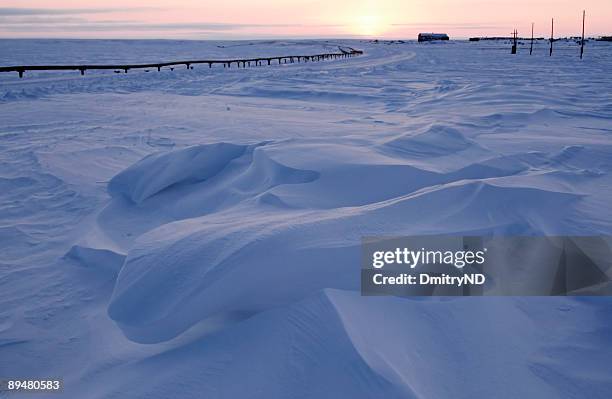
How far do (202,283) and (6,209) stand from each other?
2.84 m

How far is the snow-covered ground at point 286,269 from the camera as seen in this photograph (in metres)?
1.98

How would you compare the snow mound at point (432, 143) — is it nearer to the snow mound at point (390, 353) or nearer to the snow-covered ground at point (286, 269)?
the snow-covered ground at point (286, 269)

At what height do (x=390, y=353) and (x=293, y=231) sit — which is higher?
(x=293, y=231)

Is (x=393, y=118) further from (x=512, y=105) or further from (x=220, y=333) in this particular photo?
(x=220, y=333)

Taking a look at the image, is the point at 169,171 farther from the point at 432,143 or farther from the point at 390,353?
the point at 390,353

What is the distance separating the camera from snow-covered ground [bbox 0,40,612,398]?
Answer: 198cm

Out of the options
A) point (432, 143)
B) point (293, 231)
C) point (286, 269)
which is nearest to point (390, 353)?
point (286, 269)

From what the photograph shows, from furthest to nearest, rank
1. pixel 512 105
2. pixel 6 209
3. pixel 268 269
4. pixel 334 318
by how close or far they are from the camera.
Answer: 1. pixel 512 105
2. pixel 6 209
3. pixel 268 269
4. pixel 334 318

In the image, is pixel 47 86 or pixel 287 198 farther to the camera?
pixel 47 86

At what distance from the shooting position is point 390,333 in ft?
6.90

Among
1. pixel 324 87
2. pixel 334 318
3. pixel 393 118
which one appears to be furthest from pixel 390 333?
pixel 324 87

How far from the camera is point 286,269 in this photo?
2377mm

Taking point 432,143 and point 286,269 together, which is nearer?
point 286,269

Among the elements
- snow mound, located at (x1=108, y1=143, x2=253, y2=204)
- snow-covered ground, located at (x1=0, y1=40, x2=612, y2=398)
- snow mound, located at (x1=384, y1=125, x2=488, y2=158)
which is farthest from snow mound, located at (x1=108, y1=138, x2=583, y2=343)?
snow mound, located at (x1=384, y1=125, x2=488, y2=158)
